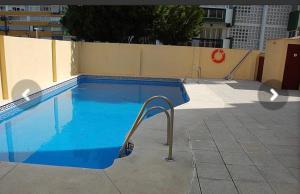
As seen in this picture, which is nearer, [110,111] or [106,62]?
[110,111]

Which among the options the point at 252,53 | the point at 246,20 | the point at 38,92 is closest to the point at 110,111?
the point at 38,92

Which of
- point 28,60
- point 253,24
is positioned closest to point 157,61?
point 28,60

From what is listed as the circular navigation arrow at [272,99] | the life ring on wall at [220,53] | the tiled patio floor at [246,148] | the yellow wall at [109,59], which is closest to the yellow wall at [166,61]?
the yellow wall at [109,59]

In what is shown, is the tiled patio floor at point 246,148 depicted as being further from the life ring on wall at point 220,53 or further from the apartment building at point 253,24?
the apartment building at point 253,24

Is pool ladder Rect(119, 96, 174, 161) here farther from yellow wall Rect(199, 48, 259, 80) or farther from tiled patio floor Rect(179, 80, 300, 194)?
yellow wall Rect(199, 48, 259, 80)

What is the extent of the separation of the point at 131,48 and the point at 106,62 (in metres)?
1.70

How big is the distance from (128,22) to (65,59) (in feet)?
25.5

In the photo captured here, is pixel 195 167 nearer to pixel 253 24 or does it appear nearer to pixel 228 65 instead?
pixel 228 65

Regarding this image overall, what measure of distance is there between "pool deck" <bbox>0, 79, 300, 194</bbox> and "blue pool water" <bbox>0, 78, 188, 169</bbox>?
1.16m

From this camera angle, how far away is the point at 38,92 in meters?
10.0

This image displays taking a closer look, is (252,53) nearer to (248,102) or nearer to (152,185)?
(248,102)

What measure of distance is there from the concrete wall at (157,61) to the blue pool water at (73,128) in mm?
3947

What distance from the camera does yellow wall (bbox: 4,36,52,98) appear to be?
8508 millimetres

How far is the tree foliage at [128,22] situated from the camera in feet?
64.6
